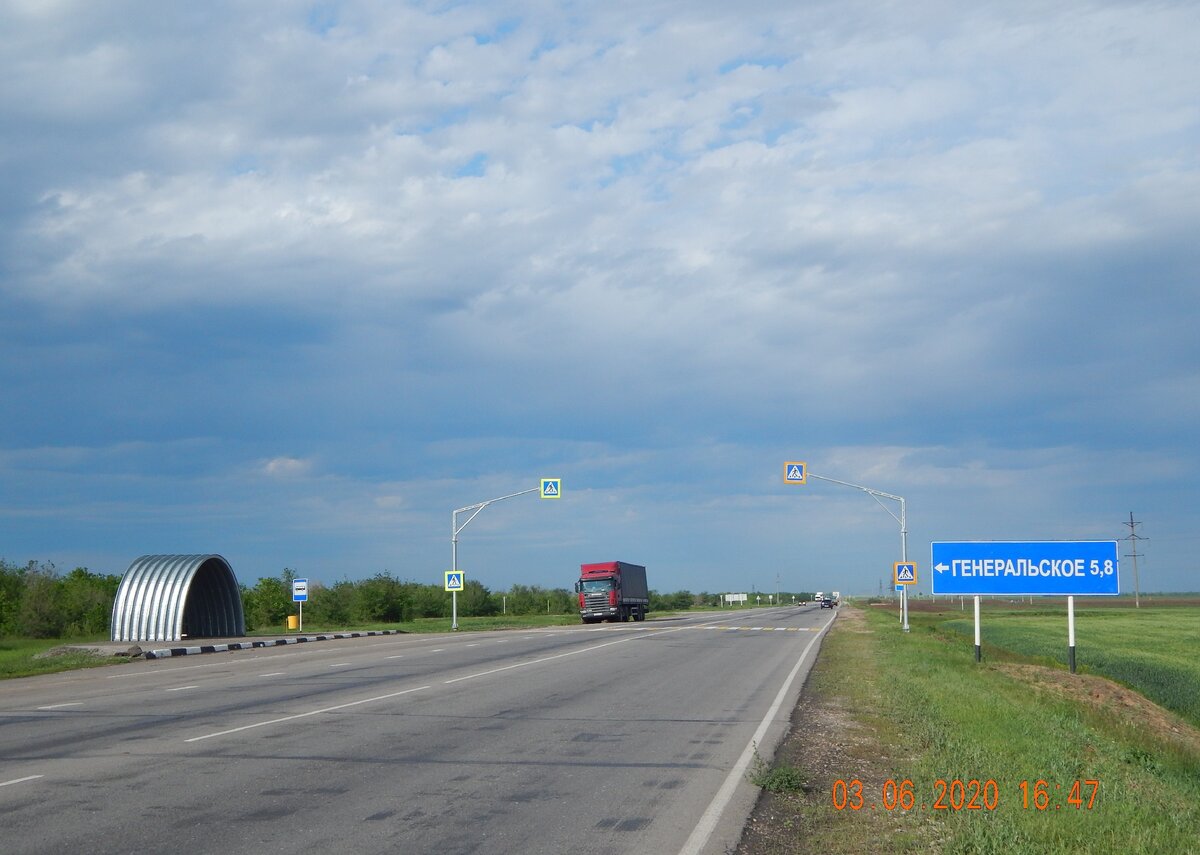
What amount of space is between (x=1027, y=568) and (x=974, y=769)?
17.2 m

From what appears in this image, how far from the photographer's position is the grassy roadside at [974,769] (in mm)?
7734

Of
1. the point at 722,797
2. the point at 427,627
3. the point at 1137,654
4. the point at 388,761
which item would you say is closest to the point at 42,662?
the point at 388,761

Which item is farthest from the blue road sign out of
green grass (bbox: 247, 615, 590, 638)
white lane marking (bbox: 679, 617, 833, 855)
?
green grass (bbox: 247, 615, 590, 638)

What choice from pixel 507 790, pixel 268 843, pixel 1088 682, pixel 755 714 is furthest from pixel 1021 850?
pixel 1088 682

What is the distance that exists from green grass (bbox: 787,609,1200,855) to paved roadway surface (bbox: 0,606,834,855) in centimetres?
121

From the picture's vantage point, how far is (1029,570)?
1016 inches

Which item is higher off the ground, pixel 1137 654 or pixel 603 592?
pixel 603 592

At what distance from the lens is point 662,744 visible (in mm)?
12461

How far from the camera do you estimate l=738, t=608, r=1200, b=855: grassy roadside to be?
305 inches

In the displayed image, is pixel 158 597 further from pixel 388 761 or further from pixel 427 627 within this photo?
pixel 388 761

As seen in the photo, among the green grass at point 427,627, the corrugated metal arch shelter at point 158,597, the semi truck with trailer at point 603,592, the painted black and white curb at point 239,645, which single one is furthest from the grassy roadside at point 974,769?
the semi truck with trailer at point 603,592
